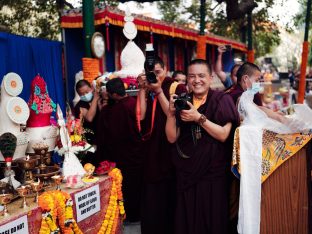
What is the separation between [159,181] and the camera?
2.98m

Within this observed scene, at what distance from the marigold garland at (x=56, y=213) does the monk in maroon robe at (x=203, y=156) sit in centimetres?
78

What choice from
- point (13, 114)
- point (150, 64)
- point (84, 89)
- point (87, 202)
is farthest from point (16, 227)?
point (84, 89)

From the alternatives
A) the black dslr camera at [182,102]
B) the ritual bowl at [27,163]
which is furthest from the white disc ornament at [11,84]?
the black dslr camera at [182,102]

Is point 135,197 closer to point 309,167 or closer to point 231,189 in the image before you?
point 231,189

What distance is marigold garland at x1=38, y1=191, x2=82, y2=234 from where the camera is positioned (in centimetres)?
217

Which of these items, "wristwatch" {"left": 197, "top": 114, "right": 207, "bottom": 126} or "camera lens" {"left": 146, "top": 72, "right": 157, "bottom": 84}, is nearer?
"wristwatch" {"left": 197, "top": 114, "right": 207, "bottom": 126}

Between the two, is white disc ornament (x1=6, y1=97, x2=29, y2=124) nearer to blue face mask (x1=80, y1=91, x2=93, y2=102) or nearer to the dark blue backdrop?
blue face mask (x1=80, y1=91, x2=93, y2=102)

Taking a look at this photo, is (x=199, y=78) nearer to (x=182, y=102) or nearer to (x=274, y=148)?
(x=182, y=102)

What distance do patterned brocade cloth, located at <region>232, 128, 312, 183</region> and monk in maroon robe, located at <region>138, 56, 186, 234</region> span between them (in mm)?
644

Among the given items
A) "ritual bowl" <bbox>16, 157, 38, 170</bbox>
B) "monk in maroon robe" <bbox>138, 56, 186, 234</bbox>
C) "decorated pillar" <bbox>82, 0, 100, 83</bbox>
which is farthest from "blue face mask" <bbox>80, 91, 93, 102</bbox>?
"ritual bowl" <bbox>16, 157, 38, 170</bbox>

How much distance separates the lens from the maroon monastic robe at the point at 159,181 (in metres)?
2.96

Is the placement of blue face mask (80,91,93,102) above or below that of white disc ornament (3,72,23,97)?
below

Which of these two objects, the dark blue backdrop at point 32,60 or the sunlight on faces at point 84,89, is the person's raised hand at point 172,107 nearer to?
the sunlight on faces at point 84,89

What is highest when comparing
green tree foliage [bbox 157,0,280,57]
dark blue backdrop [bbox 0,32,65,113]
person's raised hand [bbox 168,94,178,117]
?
green tree foliage [bbox 157,0,280,57]
